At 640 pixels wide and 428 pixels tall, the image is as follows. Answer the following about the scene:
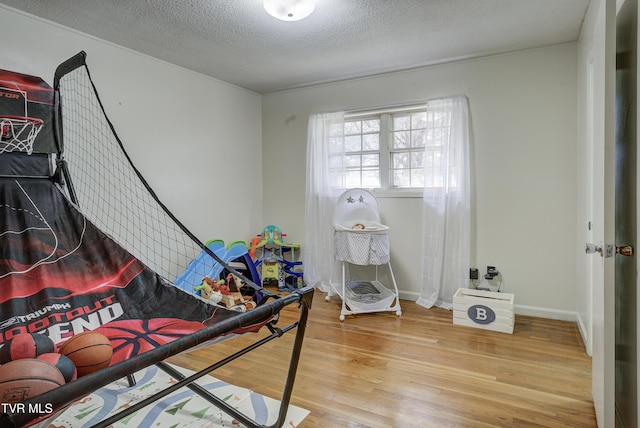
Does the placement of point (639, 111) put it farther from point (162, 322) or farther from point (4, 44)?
point (4, 44)

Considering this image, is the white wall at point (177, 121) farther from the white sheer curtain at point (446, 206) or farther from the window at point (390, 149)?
the white sheer curtain at point (446, 206)

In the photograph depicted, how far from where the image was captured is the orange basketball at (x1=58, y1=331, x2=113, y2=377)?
1339 mm

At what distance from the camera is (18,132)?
7.58ft

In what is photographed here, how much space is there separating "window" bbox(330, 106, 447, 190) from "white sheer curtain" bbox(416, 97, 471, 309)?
1 centimetres

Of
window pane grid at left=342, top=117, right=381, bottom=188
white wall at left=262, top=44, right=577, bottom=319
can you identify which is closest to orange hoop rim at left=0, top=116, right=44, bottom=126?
window pane grid at left=342, top=117, right=381, bottom=188

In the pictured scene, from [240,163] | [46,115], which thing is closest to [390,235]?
[240,163]

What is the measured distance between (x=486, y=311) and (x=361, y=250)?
1190mm

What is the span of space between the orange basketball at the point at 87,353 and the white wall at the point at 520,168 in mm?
3262

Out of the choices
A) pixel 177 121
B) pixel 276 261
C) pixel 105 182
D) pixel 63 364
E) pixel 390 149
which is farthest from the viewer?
pixel 276 261

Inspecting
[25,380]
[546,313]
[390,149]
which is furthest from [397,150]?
[25,380]

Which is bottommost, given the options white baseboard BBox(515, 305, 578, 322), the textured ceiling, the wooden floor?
the wooden floor

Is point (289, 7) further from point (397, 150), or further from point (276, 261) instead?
point (276, 261)

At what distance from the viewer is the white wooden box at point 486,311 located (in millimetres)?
3168

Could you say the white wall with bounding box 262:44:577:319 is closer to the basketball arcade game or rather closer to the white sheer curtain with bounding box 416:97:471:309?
the white sheer curtain with bounding box 416:97:471:309
